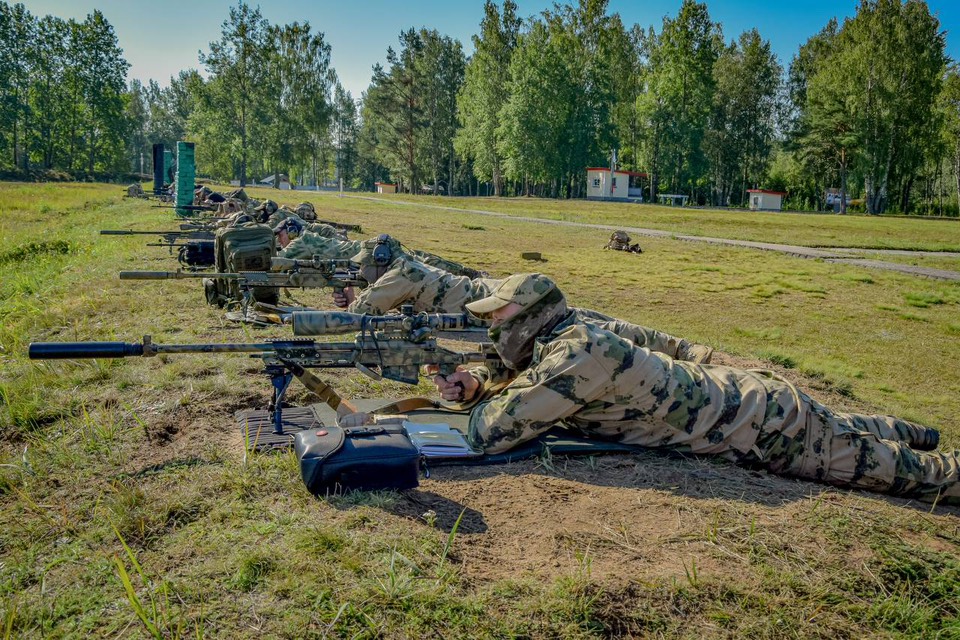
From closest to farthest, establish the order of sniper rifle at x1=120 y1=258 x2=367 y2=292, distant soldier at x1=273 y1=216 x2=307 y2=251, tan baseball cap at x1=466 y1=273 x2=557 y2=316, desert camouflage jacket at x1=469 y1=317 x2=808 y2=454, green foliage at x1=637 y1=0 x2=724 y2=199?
desert camouflage jacket at x1=469 y1=317 x2=808 y2=454
tan baseball cap at x1=466 y1=273 x2=557 y2=316
sniper rifle at x1=120 y1=258 x2=367 y2=292
distant soldier at x1=273 y1=216 x2=307 y2=251
green foliage at x1=637 y1=0 x2=724 y2=199

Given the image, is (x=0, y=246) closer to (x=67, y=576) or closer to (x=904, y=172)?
(x=67, y=576)

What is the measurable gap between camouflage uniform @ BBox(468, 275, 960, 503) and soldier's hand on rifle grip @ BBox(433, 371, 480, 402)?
23.4 inches

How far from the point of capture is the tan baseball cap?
4637 mm

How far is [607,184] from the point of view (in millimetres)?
61125

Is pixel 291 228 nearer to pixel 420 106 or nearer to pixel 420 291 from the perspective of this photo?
pixel 420 291

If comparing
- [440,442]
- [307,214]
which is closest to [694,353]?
[440,442]

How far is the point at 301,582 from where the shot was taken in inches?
118

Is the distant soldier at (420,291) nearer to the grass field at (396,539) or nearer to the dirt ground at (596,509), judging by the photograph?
the grass field at (396,539)

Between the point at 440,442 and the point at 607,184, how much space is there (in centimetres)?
5904

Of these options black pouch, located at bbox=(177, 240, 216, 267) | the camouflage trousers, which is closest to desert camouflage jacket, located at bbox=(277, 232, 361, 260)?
black pouch, located at bbox=(177, 240, 216, 267)

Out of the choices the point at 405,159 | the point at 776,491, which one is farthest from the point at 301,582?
the point at 405,159

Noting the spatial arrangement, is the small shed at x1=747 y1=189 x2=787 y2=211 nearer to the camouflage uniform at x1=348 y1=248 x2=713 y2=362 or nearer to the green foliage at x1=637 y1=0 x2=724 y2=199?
the green foliage at x1=637 y1=0 x2=724 y2=199

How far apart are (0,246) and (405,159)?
5211 centimetres

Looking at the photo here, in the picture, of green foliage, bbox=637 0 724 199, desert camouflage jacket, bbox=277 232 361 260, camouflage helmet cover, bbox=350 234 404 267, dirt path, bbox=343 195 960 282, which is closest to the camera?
camouflage helmet cover, bbox=350 234 404 267
